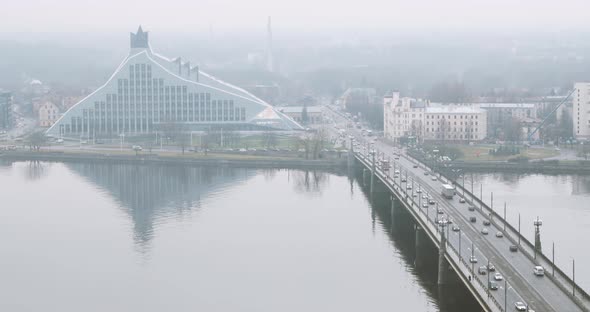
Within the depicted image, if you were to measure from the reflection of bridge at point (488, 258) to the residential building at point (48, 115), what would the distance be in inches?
610

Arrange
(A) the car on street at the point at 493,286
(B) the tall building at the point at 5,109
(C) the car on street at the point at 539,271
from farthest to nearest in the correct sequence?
(B) the tall building at the point at 5,109 → (C) the car on street at the point at 539,271 → (A) the car on street at the point at 493,286

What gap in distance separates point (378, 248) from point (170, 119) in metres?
14.0

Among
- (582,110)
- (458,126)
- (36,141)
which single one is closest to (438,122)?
(458,126)

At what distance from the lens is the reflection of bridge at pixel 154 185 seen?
47.9 ft

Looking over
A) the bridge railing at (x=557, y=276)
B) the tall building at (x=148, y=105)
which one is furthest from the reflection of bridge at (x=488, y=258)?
the tall building at (x=148, y=105)

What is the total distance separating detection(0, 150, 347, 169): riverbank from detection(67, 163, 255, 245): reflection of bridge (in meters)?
0.51

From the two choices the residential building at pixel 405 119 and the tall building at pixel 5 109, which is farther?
the tall building at pixel 5 109

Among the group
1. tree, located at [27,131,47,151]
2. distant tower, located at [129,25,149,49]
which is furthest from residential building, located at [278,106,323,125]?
tree, located at [27,131,47,151]

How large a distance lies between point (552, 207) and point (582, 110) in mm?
9050

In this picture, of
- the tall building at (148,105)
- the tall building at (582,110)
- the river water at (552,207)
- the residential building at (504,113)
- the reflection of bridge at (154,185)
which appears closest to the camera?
the river water at (552,207)

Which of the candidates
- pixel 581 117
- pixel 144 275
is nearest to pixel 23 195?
pixel 144 275

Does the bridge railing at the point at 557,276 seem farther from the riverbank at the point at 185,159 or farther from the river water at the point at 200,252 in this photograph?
the riverbank at the point at 185,159

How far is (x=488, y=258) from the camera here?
32.3ft

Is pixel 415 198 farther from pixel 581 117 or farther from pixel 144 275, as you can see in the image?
pixel 581 117
